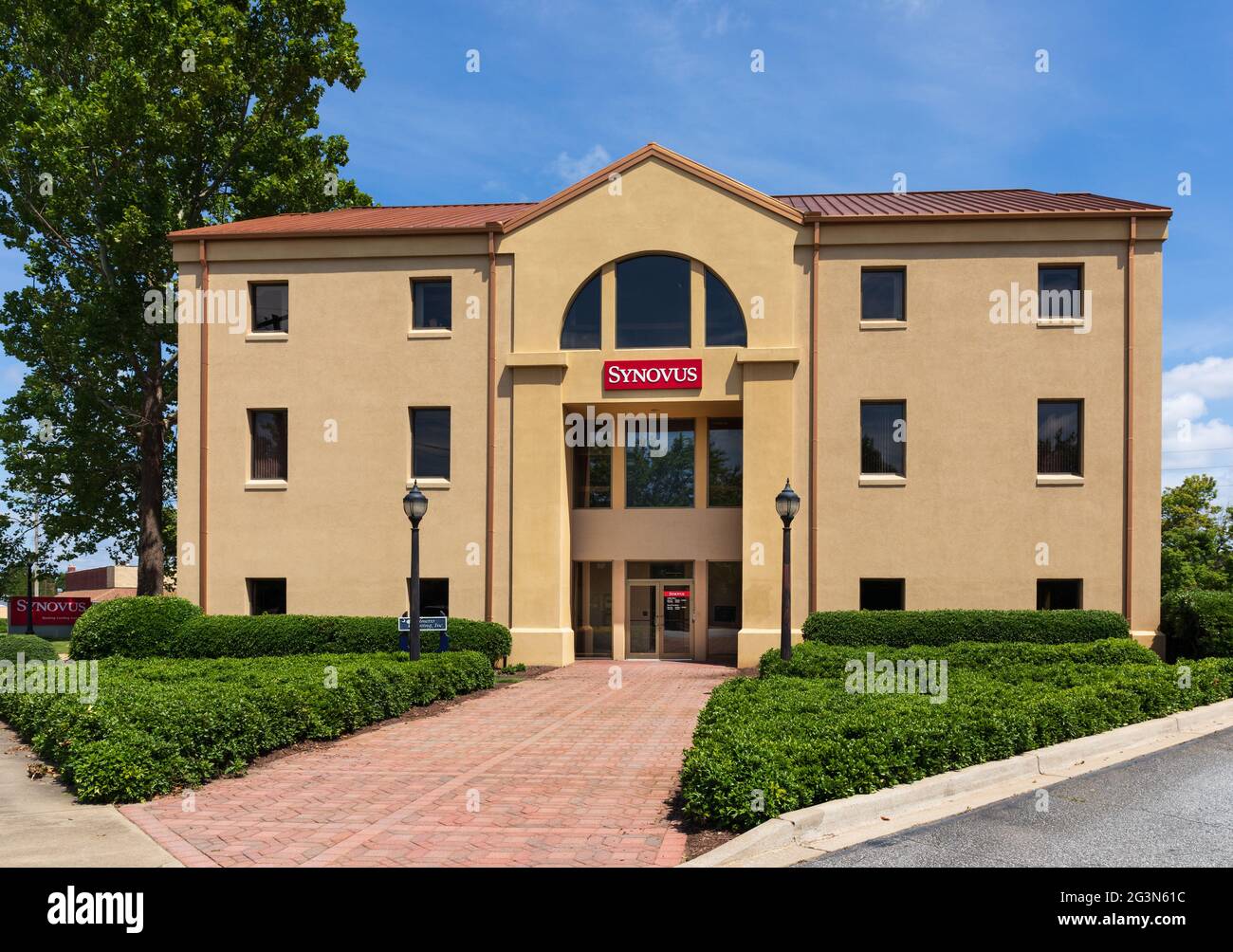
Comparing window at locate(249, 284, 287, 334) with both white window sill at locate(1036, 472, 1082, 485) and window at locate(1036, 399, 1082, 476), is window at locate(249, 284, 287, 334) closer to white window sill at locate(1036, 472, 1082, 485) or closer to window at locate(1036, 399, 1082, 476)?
window at locate(1036, 399, 1082, 476)

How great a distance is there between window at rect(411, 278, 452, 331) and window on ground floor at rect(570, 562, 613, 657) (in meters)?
7.01

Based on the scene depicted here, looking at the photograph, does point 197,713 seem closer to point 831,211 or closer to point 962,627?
point 962,627

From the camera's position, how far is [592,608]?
24156 millimetres

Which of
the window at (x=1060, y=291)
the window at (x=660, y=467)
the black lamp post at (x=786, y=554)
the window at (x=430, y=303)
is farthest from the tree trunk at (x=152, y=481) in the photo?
the window at (x=1060, y=291)

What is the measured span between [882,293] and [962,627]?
7963 millimetres

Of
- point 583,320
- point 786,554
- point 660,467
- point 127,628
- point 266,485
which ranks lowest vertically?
point 127,628

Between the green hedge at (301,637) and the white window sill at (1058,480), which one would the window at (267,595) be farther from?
the white window sill at (1058,480)

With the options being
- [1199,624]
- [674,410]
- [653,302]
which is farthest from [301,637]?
[1199,624]

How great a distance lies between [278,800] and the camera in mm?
8789

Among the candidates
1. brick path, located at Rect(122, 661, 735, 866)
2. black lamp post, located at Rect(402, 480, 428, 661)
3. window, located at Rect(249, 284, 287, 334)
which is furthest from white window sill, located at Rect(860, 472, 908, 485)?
window, located at Rect(249, 284, 287, 334)

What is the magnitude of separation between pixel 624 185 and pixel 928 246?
7.33m

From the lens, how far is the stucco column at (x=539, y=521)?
72.9 feet
